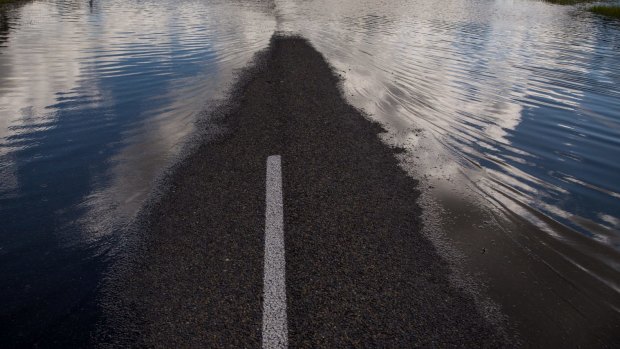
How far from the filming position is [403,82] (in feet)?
40.2

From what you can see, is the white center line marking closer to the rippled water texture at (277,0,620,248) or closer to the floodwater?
the floodwater

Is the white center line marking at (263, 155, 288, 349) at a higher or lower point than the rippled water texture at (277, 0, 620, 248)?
lower

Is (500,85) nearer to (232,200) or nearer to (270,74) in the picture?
(270,74)

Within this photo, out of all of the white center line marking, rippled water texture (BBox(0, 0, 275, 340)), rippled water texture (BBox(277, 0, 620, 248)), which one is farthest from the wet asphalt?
rippled water texture (BBox(277, 0, 620, 248))

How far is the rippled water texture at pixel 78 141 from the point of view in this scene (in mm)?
3635

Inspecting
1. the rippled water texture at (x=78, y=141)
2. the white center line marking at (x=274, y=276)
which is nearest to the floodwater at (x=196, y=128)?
the rippled water texture at (x=78, y=141)

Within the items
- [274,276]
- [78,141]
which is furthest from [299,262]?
[78,141]

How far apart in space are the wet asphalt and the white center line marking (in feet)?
0.20

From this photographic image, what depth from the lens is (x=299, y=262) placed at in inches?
149

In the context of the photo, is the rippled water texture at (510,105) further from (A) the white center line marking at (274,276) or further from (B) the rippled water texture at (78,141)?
(B) the rippled water texture at (78,141)

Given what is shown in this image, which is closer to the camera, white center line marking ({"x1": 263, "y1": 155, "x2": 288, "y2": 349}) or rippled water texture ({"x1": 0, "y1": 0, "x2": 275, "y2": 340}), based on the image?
white center line marking ({"x1": 263, "y1": 155, "x2": 288, "y2": 349})

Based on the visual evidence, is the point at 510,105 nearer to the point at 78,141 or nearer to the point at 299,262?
the point at 299,262

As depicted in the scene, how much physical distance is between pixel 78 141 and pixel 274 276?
5.16 m

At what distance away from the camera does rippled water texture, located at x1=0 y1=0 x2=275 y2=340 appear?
3635 millimetres
